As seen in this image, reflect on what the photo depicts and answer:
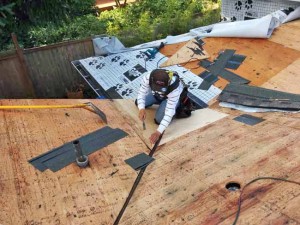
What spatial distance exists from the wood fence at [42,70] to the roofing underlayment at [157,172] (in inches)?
61.7

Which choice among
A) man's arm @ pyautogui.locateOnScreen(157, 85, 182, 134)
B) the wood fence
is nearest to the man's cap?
man's arm @ pyautogui.locateOnScreen(157, 85, 182, 134)

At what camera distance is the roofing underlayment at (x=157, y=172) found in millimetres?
2424

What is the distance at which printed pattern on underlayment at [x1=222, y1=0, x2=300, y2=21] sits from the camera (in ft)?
22.9

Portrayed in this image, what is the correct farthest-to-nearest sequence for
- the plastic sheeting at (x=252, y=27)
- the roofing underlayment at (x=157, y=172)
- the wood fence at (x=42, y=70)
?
the plastic sheeting at (x=252, y=27), the wood fence at (x=42, y=70), the roofing underlayment at (x=157, y=172)

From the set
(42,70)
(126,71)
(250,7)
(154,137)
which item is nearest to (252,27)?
(250,7)

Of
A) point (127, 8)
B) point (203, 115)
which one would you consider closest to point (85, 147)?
point (203, 115)

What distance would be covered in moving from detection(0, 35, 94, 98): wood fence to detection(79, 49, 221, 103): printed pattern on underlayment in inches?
12.2

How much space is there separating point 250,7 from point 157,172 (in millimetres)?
6076

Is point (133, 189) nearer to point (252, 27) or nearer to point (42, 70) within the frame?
point (42, 70)

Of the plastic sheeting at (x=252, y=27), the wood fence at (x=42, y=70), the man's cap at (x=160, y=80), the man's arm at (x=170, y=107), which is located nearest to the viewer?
the man's cap at (x=160, y=80)

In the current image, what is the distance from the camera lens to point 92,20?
9062 mm

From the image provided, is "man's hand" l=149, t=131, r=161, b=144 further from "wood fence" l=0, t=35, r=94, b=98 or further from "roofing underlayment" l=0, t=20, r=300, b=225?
"wood fence" l=0, t=35, r=94, b=98

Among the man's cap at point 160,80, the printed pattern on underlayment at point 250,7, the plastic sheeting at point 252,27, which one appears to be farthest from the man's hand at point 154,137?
the printed pattern on underlayment at point 250,7

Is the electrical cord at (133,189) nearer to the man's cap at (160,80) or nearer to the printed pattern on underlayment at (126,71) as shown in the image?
the man's cap at (160,80)
